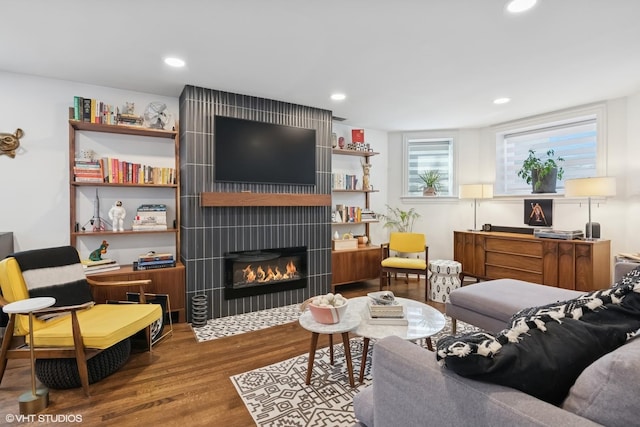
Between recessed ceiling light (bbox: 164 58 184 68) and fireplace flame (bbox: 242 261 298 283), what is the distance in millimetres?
2141

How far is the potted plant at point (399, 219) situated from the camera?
521cm

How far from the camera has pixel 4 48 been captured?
96.9 inches

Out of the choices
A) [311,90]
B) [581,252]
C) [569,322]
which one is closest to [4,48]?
[311,90]

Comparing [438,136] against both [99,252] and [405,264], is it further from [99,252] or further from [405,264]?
[99,252]

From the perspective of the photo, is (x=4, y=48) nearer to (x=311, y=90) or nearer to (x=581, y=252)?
(x=311, y=90)

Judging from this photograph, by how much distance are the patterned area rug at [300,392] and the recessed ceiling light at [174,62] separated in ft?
8.42

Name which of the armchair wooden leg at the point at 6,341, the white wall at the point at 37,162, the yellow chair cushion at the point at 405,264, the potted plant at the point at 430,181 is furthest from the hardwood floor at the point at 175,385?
the potted plant at the point at 430,181

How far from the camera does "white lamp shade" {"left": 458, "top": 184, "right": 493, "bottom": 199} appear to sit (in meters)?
4.50

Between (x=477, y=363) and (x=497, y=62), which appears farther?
(x=497, y=62)

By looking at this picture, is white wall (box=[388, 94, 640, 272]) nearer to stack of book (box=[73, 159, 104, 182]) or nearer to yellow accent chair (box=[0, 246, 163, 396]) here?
stack of book (box=[73, 159, 104, 182])

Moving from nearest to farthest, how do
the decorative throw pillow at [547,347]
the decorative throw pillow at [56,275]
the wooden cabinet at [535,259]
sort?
the decorative throw pillow at [547,347], the decorative throw pillow at [56,275], the wooden cabinet at [535,259]

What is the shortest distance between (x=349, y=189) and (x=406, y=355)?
12.0 ft

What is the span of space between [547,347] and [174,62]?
Answer: 3102 mm

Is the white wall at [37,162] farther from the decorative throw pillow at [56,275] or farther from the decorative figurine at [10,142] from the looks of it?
the decorative throw pillow at [56,275]
